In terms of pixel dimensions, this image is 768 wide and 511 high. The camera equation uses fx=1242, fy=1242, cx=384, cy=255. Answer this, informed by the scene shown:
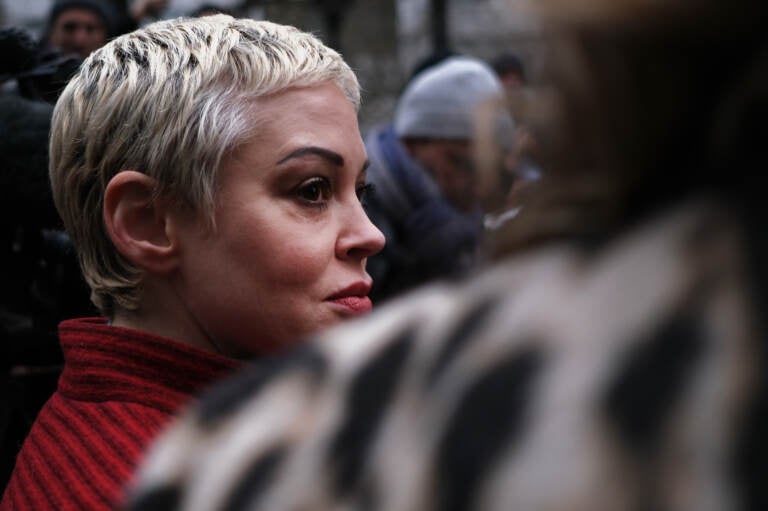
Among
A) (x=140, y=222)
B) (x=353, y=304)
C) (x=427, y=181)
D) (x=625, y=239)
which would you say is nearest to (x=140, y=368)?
(x=140, y=222)

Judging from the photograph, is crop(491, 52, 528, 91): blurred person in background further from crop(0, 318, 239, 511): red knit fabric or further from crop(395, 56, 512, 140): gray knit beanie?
crop(0, 318, 239, 511): red knit fabric

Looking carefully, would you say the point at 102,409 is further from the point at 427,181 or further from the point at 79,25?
the point at 79,25

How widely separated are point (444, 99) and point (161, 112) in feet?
10.8

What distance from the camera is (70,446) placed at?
1.79m

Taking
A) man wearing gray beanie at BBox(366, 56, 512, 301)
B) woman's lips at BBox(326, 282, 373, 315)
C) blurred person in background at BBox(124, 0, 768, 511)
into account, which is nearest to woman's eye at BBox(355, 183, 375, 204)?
woman's lips at BBox(326, 282, 373, 315)

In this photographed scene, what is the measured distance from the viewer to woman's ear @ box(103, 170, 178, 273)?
6.16ft

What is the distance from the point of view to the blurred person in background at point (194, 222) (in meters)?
1.84

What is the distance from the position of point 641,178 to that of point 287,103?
1.18m

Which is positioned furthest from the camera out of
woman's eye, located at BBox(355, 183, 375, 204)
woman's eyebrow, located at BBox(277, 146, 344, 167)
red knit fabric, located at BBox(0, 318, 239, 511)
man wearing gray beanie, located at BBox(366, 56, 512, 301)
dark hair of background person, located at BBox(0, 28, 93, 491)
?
man wearing gray beanie, located at BBox(366, 56, 512, 301)

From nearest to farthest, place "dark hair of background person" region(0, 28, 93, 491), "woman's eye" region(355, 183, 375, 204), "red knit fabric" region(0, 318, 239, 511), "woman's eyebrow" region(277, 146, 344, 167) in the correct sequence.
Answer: "red knit fabric" region(0, 318, 239, 511) < "woman's eyebrow" region(277, 146, 344, 167) < "woman's eye" region(355, 183, 375, 204) < "dark hair of background person" region(0, 28, 93, 491)

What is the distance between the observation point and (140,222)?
1902 millimetres

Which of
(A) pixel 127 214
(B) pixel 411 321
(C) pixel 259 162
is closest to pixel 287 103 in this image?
(C) pixel 259 162

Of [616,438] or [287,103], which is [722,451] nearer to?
[616,438]

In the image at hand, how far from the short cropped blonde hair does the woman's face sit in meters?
0.03
